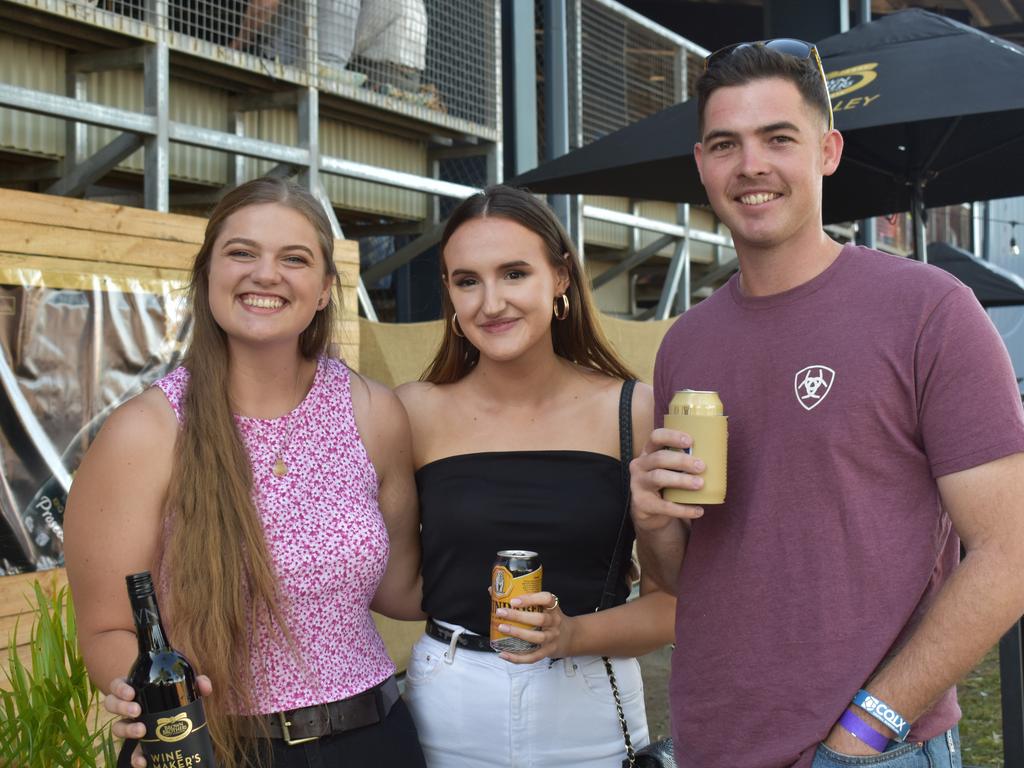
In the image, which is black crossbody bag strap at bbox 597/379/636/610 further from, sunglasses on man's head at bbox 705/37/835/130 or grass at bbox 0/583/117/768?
grass at bbox 0/583/117/768

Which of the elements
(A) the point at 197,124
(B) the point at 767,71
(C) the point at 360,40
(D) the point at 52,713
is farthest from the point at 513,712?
(C) the point at 360,40

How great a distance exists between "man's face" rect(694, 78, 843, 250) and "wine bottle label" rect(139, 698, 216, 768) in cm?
129

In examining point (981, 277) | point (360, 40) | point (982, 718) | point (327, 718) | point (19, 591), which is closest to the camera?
point (327, 718)

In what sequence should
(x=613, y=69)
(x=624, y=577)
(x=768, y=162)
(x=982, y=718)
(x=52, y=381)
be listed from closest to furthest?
1. (x=768, y=162)
2. (x=624, y=577)
3. (x=52, y=381)
4. (x=982, y=718)
5. (x=613, y=69)

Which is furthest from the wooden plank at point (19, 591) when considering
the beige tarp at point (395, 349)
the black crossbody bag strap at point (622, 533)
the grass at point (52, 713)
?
the black crossbody bag strap at point (622, 533)

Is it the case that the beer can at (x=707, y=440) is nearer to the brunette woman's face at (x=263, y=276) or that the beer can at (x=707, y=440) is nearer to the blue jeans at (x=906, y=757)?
the blue jeans at (x=906, y=757)

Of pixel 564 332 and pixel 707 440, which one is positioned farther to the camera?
pixel 564 332

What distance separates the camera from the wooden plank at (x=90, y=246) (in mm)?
4012

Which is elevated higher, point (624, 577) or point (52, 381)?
point (52, 381)

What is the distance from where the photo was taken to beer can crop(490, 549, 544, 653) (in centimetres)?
205

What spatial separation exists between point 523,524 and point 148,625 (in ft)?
2.89

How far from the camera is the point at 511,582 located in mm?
2049

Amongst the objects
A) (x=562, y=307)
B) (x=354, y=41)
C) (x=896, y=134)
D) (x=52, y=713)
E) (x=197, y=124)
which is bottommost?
(x=52, y=713)

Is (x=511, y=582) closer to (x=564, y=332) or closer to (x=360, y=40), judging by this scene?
(x=564, y=332)
